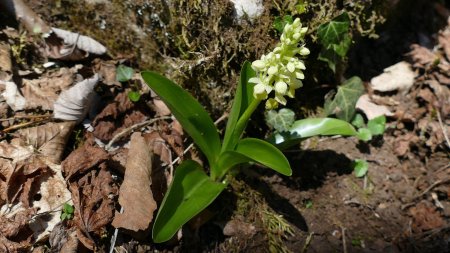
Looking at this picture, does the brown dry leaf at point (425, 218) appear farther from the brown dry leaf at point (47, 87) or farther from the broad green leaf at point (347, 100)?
the brown dry leaf at point (47, 87)

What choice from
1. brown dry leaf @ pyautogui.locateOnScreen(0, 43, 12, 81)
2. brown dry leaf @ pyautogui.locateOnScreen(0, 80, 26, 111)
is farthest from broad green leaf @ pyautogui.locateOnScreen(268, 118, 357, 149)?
brown dry leaf @ pyautogui.locateOnScreen(0, 43, 12, 81)

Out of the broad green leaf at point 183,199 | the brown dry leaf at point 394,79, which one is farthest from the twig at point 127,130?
the brown dry leaf at point 394,79

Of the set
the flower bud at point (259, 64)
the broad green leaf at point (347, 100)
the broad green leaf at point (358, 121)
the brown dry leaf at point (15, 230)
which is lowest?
the broad green leaf at point (358, 121)

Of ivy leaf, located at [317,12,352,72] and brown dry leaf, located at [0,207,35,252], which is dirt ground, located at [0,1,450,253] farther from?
ivy leaf, located at [317,12,352,72]

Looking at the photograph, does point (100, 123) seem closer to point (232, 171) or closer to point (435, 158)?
point (232, 171)

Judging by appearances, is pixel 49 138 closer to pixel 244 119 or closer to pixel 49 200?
pixel 49 200

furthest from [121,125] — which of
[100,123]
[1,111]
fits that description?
[1,111]
